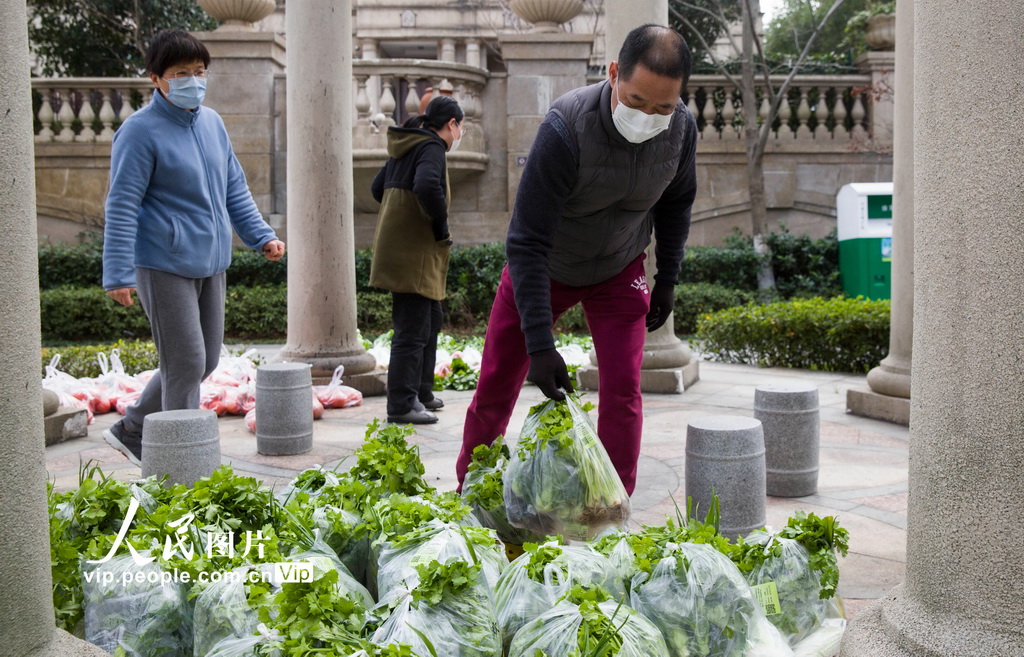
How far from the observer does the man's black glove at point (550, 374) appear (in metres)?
3.44

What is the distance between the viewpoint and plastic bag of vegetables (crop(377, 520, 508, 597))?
2.59 m

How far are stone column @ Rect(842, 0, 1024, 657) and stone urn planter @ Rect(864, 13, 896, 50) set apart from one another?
15.3 metres

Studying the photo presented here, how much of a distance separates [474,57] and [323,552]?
26.1 metres

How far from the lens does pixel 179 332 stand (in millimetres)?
4770

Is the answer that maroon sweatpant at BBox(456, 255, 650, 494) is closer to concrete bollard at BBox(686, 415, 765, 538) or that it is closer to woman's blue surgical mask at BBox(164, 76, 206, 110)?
concrete bollard at BBox(686, 415, 765, 538)

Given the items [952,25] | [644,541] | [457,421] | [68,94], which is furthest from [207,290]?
[68,94]

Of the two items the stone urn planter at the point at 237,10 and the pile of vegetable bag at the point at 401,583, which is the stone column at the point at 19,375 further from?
the stone urn planter at the point at 237,10

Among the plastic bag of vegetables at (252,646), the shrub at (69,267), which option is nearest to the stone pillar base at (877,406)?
the plastic bag of vegetables at (252,646)

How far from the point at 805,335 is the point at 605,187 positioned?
6428 millimetres

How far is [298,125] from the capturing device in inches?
318

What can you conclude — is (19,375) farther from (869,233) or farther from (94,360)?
(869,233)

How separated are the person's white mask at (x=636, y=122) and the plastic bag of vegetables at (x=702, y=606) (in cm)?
158

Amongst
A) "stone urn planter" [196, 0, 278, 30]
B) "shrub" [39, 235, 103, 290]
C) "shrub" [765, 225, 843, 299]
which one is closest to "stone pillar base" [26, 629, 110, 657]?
"shrub" [765, 225, 843, 299]

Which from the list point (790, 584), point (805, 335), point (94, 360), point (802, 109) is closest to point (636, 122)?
point (790, 584)
